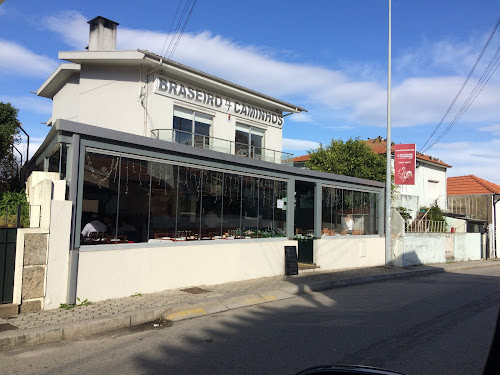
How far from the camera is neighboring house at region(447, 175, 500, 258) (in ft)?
97.0

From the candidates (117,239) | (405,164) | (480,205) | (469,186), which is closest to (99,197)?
(117,239)

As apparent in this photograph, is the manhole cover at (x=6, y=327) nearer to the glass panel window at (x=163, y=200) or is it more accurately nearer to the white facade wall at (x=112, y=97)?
the glass panel window at (x=163, y=200)

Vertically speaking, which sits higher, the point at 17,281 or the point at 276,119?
the point at 276,119

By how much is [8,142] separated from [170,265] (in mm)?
11662

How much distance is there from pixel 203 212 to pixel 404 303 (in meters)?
5.62

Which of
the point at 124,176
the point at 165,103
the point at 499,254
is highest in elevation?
the point at 165,103

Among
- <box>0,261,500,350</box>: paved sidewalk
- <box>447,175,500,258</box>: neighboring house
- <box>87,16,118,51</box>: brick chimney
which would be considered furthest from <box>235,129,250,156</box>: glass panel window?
<box>447,175,500,258</box>: neighboring house

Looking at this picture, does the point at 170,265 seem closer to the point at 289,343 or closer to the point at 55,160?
the point at 55,160

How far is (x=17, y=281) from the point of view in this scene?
735 cm

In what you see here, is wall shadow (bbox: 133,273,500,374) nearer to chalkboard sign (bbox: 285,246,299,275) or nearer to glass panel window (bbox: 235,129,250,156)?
chalkboard sign (bbox: 285,246,299,275)

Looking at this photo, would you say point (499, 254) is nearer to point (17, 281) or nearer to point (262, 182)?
point (262, 182)

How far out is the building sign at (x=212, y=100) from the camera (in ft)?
53.9

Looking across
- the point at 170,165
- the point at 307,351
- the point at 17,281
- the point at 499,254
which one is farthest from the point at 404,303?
the point at 499,254

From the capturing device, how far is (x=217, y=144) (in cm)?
1734
